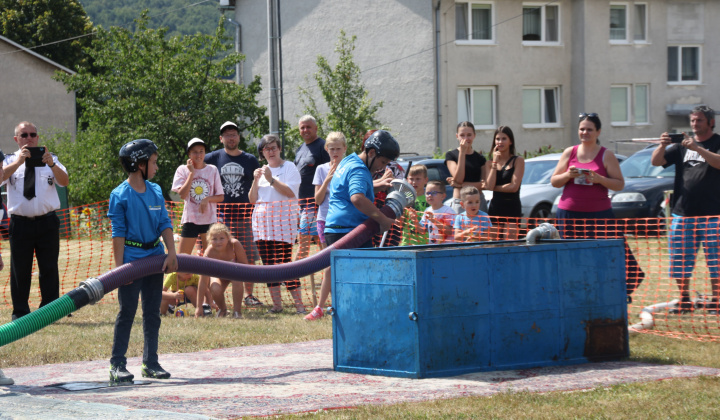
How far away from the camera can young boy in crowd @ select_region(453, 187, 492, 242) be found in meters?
9.78

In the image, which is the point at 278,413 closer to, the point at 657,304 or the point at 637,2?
the point at 657,304

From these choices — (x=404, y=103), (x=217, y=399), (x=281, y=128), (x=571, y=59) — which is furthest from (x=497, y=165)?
(x=571, y=59)

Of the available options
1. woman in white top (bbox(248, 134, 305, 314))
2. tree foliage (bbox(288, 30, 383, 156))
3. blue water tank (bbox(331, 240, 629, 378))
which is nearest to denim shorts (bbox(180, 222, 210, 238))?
woman in white top (bbox(248, 134, 305, 314))

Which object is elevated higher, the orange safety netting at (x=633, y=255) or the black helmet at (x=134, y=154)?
the black helmet at (x=134, y=154)

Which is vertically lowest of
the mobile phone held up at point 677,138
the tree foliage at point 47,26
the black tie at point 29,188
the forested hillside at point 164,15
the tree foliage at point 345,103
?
the black tie at point 29,188

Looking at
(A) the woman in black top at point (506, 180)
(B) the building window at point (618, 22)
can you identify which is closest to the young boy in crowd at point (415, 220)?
(A) the woman in black top at point (506, 180)

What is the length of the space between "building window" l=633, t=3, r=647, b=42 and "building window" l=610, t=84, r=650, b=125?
69.9 inches

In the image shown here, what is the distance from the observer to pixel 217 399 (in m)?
5.85

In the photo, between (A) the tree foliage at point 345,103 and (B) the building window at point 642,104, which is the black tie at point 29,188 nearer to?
(A) the tree foliage at point 345,103

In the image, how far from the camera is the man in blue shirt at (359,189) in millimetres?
7453

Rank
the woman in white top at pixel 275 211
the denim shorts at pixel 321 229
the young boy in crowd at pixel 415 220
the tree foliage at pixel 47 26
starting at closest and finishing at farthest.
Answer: the denim shorts at pixel 321 229 → the young boy in crowd at pixel 415 220 → the woman in white top at pixel 275 211 → the tree foliage at pixel 47 26

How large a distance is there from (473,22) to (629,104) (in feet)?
A: 22.9

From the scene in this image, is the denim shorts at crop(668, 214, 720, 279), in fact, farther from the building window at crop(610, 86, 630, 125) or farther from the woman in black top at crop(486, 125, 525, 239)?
the building window at crop(610, 86, 630, 125)

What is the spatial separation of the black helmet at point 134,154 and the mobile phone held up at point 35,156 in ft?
9.70
